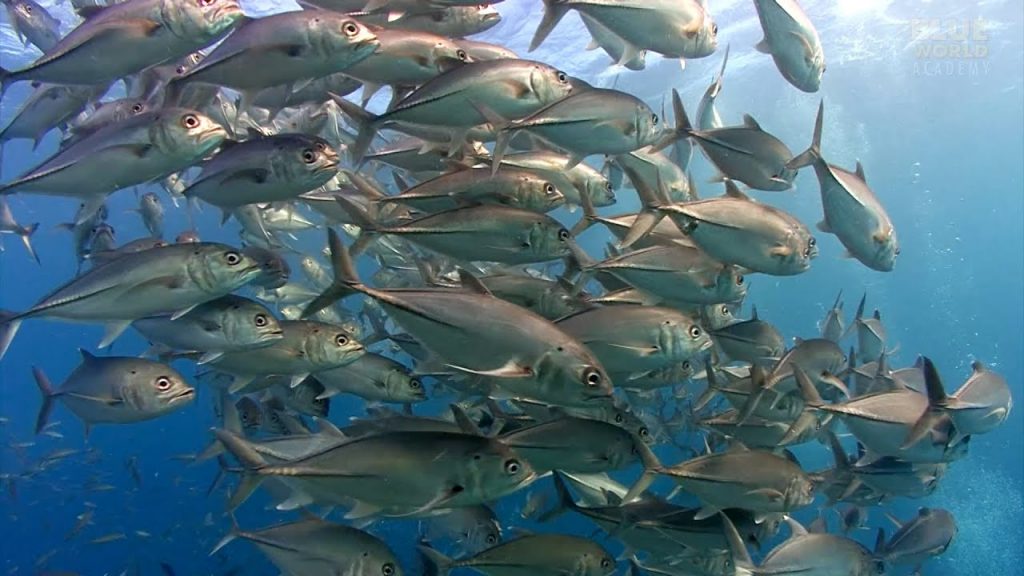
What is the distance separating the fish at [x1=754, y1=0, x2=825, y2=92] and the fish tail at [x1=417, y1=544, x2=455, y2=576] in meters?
3.66

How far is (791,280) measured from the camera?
47.2 metres

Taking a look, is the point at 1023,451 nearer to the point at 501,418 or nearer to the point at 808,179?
the point at 808,179

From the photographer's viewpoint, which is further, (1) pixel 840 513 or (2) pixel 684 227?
(1) pixel 840 513

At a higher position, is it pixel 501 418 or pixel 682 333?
pixel 682 333

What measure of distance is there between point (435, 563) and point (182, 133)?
8.75ft

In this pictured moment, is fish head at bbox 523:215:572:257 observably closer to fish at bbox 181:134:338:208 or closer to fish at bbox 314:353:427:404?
fish at bbox 181:134:338:208

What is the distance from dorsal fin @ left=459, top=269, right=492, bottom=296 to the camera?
3221 mm

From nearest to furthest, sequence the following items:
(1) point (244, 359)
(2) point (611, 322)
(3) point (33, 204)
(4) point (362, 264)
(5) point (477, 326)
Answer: (5) point (477, 326) → (2) point (611, 322) → (1) point (244, 359) → (4) point (362, 264) → (3) point (33, 204)

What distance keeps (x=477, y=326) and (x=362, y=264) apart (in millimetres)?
29062

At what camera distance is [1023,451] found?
1300 inches

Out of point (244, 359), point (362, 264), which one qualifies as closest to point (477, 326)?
point (244, 359)

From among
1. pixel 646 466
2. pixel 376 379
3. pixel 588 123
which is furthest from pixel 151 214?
pixel 646 466

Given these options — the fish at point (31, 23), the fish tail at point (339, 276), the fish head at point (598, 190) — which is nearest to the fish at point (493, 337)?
the fish tail at point (339, 276)

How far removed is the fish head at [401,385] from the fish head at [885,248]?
3.15m
